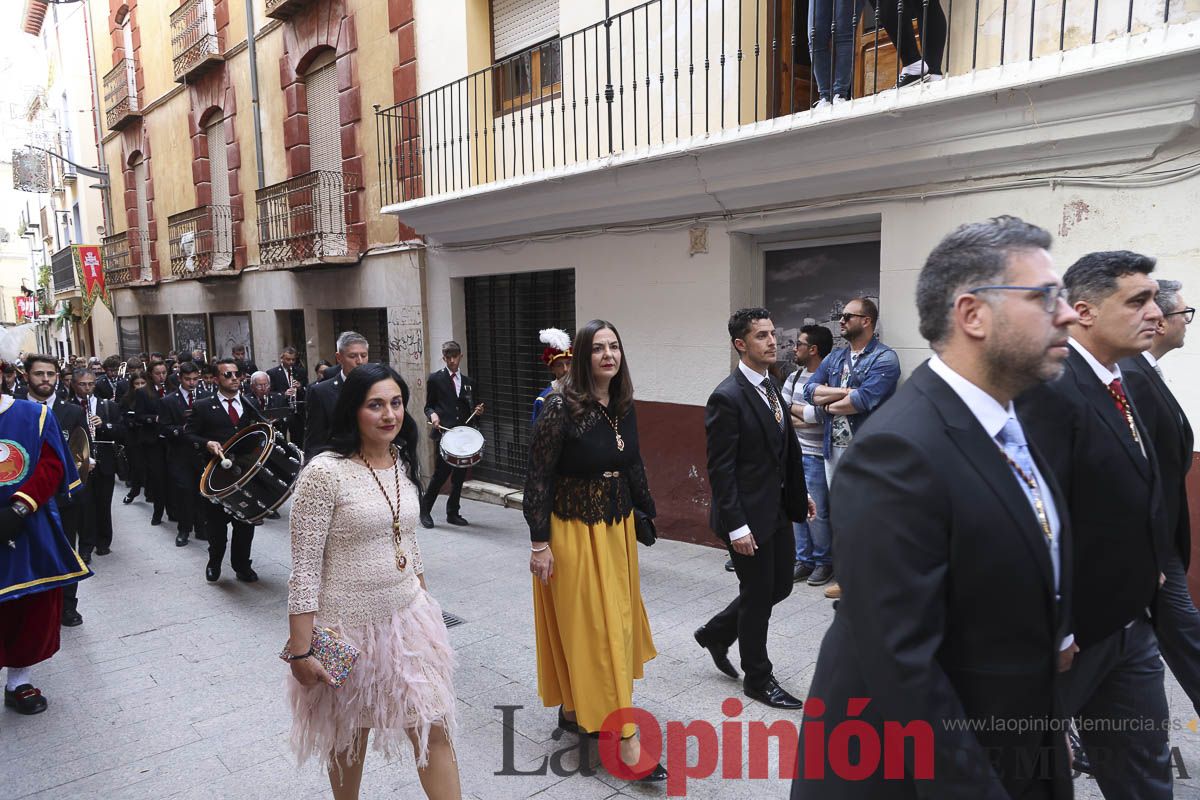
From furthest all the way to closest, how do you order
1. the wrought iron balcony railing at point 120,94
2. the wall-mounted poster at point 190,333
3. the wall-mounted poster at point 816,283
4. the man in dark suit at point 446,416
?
the wrought iron balcony railing at point 120,94 → the wall-mounted poster at point 190,333 → the man in dark suit at point 446,416 → the wall-mounted poster at point 816,283

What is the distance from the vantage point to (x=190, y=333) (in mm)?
17016

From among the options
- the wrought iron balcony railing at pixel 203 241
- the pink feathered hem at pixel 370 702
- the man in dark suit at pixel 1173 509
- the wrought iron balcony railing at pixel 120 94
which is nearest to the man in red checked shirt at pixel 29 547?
the pink feathered hem at pixel 370 702

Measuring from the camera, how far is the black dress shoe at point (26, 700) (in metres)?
4.05

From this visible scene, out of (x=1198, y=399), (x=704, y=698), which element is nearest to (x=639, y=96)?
(x=1198, y=399)

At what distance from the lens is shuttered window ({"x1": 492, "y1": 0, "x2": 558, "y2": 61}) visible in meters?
8.14

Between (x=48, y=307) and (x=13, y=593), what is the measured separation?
33.6m

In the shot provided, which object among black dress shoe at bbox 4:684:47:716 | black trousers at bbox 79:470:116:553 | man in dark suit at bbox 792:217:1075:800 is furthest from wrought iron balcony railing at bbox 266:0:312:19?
man in dark suit at bbox 792:217:1075:800

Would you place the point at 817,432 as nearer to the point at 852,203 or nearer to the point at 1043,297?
the point at 852,203

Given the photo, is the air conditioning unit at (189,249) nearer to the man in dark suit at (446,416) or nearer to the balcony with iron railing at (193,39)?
the balcony with iron railing at (193,39)

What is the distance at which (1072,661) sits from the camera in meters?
2.24

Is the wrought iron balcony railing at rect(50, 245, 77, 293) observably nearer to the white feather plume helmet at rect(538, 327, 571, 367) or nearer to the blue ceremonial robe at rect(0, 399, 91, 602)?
the blue ceremonial robe at rect(0, 399, 91, 602)

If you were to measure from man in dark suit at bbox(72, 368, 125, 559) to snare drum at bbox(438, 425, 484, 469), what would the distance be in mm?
3079

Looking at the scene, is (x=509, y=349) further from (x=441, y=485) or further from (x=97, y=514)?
(x=97, y=514)

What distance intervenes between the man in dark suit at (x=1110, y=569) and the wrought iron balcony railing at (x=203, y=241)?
14.4 meters
